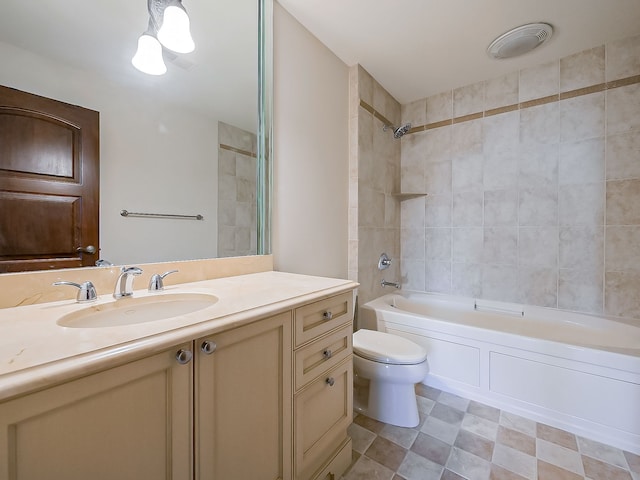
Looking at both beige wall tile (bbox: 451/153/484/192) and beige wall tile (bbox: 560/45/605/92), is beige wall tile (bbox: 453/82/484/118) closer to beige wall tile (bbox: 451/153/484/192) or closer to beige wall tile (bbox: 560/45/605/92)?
beige wall tile (bbox: 451/153/484/192)

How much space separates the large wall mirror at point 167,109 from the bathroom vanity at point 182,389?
0.29 meters

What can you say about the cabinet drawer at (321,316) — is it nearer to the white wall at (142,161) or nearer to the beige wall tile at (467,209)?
the white wall at (142,161)

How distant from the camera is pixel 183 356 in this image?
66cm

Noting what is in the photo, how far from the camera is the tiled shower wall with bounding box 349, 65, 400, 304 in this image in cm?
219

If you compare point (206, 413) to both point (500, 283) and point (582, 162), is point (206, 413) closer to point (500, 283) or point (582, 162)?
point (500, 283)

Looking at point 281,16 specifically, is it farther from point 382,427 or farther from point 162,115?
point 382,427

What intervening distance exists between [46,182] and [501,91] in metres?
3.01

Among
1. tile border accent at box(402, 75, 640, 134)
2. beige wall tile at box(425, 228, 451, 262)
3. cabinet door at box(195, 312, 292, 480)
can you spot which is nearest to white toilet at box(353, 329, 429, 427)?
cabinet door at box(195, 312, 292, 480)

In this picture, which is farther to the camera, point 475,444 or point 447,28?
point 447,28

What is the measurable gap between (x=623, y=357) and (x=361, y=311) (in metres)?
1.46

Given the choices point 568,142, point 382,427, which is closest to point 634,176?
point 568,142

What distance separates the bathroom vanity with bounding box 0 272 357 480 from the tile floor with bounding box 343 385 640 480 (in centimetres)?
31

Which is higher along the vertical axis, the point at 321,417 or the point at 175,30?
the point at 175,30

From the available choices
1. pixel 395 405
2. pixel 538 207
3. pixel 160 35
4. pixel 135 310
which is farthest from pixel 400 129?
pixel 135 310
